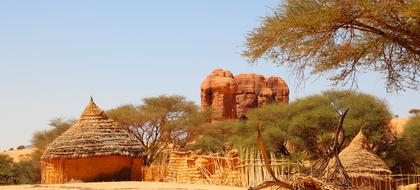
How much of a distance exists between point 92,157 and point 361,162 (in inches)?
293

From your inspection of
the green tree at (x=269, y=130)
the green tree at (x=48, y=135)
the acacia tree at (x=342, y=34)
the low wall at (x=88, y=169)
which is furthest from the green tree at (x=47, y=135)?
the acacia tree at (x=342, y=34)

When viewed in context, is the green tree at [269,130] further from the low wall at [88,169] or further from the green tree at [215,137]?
the low wall at [88,169]

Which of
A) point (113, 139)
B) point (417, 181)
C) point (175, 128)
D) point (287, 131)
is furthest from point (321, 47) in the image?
point (175, 128)

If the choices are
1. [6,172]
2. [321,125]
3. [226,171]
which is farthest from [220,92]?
[226,171]

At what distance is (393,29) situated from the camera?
11039 millimetres

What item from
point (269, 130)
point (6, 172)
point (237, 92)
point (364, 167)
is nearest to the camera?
point (364, 167)

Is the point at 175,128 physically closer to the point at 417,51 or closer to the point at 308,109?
the point at 308,109

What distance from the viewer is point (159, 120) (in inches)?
1427

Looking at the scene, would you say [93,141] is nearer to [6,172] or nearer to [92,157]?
[92,157]

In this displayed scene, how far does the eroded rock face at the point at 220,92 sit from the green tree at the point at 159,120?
39.8ft

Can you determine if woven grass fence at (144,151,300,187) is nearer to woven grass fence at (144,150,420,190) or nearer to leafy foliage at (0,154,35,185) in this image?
woven grass fence at (144,150,420,190)

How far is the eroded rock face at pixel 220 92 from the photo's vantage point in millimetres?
51375

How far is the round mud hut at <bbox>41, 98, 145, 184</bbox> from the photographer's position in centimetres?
1886

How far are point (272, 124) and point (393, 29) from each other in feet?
68.5
